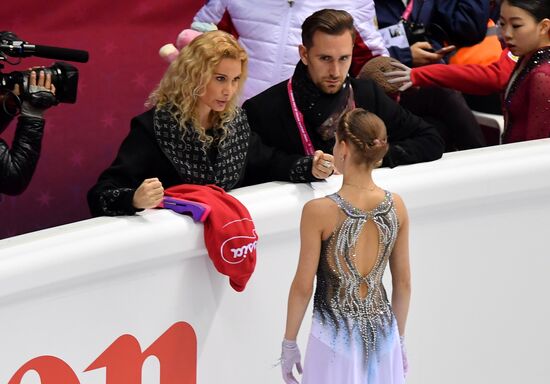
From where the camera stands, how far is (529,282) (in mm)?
4055

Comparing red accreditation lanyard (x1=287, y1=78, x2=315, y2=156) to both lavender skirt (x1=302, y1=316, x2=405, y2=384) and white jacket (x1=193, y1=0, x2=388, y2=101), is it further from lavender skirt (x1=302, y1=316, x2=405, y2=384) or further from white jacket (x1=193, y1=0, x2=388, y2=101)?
lavender skirt (x1=302, y1=316, x2=405, y2=384)

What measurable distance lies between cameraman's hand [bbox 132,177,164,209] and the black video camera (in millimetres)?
371

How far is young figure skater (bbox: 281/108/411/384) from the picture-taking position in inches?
121

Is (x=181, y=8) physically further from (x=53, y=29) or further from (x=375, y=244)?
(x=375, y=244)

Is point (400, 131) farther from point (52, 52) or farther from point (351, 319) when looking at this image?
point (52, 52)

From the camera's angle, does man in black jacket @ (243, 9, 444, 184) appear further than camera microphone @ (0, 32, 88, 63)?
Yes

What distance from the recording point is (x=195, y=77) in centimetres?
350

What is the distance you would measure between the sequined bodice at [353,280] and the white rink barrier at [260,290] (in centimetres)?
44

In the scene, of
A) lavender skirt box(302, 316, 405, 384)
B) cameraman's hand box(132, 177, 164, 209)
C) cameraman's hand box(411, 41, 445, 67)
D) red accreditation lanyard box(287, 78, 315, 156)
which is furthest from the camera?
cameraman's hand box(411, 41, 445, 67)

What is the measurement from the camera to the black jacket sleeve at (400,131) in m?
3.84

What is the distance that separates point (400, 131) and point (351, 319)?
93cm

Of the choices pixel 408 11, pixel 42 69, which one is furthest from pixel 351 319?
pixel 408 11

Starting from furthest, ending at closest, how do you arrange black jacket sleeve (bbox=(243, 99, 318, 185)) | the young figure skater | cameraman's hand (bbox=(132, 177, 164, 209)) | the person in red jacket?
the person in red jacket < black jacket sleeve (bbox=(243, 99, 318, 185)) < cameraman's hand (bbox=(132, 177, 164, 209)) < the young figure skater

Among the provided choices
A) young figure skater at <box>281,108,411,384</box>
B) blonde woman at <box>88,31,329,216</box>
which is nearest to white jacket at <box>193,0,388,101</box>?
blonde woman at <box>88,31,329,216</box>
